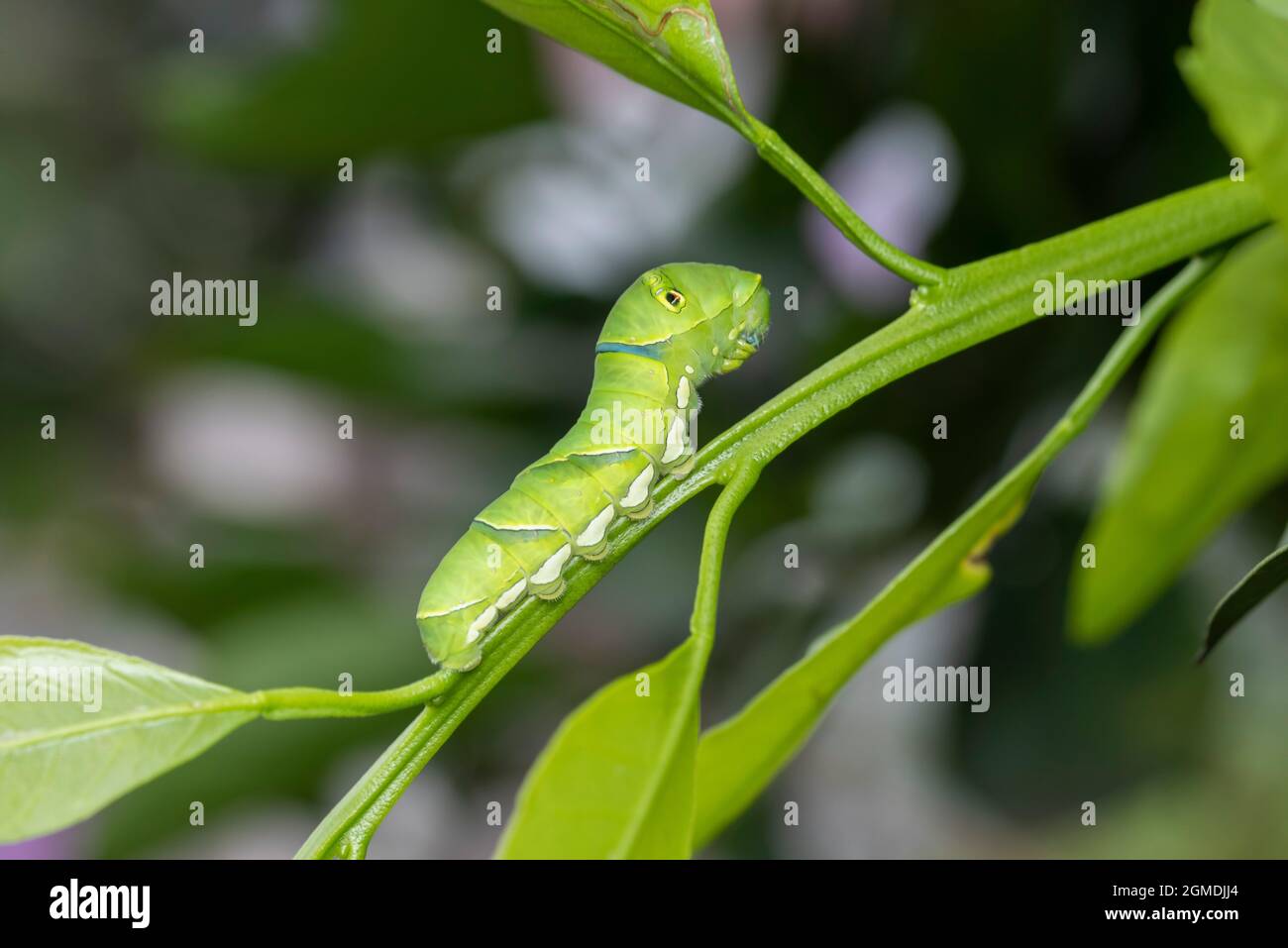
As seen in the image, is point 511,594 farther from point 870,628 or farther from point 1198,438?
point 1198,438

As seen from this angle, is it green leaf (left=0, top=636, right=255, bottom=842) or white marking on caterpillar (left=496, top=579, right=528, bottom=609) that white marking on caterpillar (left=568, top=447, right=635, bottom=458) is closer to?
white marking on caterpillar (left=496, top=579, right=528, bottom=609)

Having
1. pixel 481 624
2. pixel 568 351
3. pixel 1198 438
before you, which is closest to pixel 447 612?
pixel 481 624

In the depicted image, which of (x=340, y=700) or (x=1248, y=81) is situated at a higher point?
(x=1248, y=81)

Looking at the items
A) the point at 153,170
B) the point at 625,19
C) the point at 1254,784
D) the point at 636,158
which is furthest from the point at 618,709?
the point at 1254,784

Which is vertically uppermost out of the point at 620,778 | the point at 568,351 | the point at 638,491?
the point at 568,351

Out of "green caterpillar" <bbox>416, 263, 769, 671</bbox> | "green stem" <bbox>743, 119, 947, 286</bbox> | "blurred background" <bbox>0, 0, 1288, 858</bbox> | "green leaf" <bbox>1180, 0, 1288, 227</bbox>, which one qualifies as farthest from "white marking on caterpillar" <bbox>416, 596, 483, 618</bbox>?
"blurred background" <bbox>0, 0, 1288, 858</bbox>

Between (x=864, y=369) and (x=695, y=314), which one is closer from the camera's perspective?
(x=864, y=369)

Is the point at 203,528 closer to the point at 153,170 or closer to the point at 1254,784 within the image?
the point at 153,170
